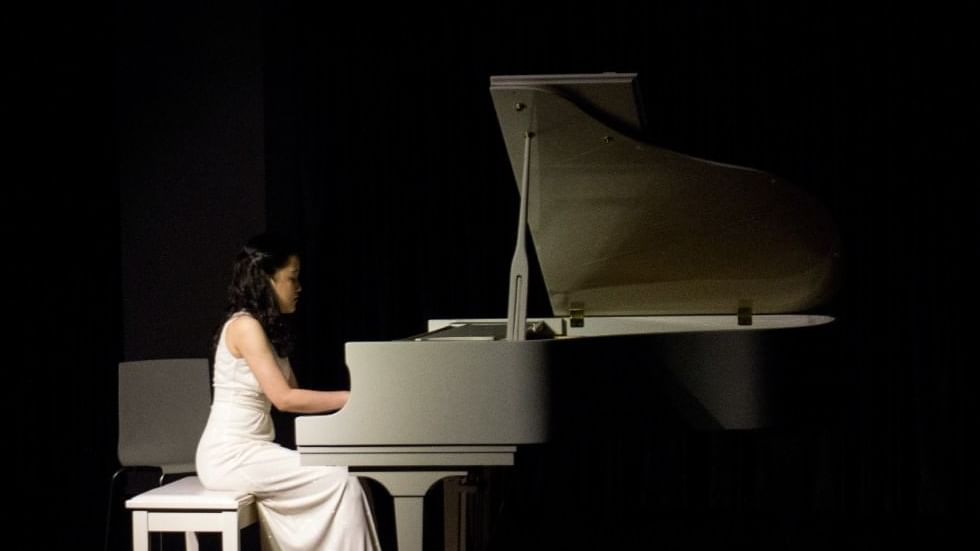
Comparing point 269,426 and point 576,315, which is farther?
point 576,315

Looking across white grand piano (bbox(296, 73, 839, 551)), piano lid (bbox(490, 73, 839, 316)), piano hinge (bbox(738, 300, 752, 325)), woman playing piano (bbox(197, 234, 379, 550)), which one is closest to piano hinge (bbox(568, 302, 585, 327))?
piano lid (bbox(490, 73, 839, 316))

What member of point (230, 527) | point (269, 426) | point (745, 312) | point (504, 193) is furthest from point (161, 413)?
point (504, 193)

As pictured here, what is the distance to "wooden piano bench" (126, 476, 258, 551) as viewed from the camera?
2842 mm

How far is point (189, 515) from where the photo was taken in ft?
9.41

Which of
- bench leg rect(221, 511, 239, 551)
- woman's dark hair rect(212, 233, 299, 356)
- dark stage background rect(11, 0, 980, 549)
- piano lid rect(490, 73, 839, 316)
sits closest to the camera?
piano lid rect(490, 73, 839, 316)

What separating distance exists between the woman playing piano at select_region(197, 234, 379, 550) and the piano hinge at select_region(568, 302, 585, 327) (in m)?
1.07

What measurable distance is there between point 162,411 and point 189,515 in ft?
3.03

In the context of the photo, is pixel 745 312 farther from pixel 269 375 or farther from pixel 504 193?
pixel 504 193

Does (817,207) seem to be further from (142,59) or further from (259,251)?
(142,59)

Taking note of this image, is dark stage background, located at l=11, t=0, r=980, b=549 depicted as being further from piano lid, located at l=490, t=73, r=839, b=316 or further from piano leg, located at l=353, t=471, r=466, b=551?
Result: piano leg, located at l=353, t=471, r=466, b=551

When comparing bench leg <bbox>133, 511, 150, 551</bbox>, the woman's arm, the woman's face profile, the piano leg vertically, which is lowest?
bench leg <bbox>133, 511, 150, 551</bbox>

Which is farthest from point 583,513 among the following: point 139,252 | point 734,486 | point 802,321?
point 139,252

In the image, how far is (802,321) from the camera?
3.54 m

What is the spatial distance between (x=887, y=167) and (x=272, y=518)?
3.35 m
